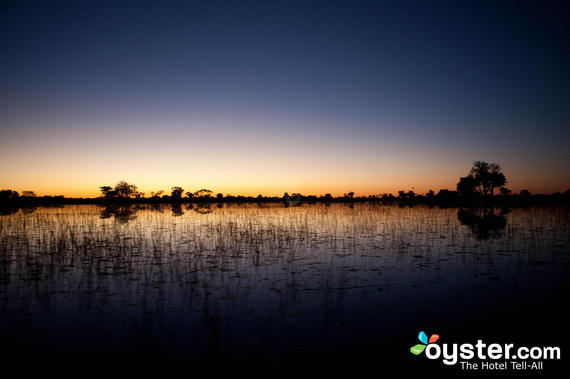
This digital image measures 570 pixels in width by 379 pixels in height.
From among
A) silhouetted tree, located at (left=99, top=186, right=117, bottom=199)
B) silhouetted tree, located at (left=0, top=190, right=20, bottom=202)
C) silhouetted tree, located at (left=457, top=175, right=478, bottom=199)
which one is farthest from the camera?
silhouetted tree, located at (left=99, top=186, right=117, bottom=199)

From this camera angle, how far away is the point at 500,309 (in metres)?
9.13

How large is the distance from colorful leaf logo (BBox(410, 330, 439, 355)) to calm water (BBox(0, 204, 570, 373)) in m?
0.20

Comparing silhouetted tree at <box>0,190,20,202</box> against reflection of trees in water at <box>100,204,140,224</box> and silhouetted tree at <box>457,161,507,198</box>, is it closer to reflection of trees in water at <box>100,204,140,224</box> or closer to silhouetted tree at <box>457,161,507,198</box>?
reflection of trees in water at <box>100,204,140,224</box>

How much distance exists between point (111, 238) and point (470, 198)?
119468mm

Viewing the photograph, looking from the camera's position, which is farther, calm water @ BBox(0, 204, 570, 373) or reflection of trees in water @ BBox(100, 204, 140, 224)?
reflection of trees in water @ BBox(100, 204, 140, 224)

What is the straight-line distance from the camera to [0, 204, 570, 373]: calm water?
6.89m

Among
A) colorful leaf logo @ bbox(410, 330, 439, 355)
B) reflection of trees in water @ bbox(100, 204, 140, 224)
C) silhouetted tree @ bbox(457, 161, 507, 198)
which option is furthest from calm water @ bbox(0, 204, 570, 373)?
silhouetted tree @ bbox(457, 161, 507, 198)

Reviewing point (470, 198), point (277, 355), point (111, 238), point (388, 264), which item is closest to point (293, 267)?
point (388, 264)

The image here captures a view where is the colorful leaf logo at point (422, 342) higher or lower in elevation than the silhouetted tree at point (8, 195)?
lower

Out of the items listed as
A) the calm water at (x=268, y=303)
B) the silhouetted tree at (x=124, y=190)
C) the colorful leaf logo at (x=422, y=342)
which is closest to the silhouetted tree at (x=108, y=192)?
the silhouetted tree at (x=124, y=190)

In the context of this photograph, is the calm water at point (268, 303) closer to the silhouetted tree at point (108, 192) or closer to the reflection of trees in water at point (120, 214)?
the reflection of trees in water at point (120, 214)

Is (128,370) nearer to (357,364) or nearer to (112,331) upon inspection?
(112,331)

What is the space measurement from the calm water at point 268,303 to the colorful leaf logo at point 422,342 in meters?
0.20

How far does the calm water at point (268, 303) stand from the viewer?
6.89 m
